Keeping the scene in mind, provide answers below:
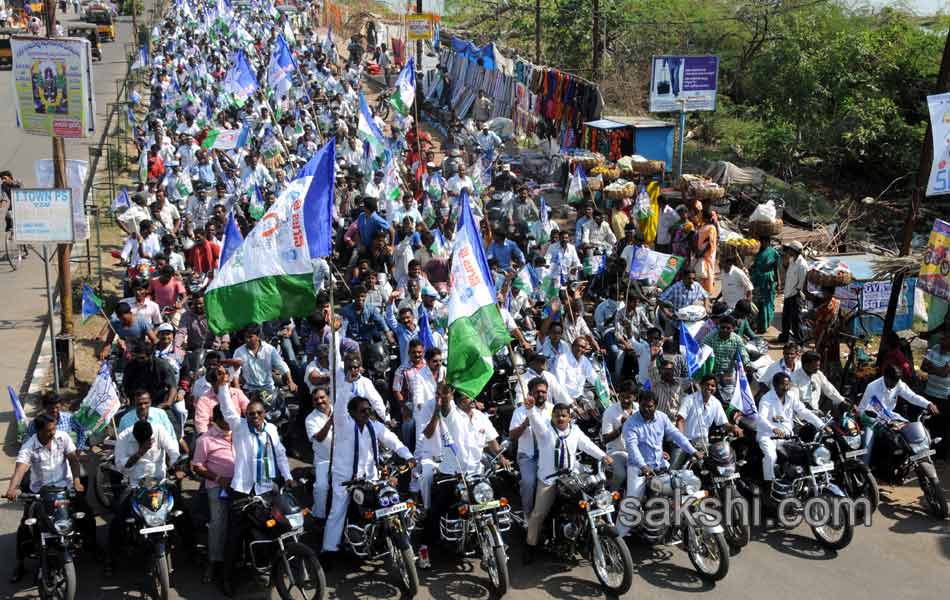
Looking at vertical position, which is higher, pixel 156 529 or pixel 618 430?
pixel 618 430

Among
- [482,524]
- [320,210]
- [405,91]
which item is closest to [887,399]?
[482,524]

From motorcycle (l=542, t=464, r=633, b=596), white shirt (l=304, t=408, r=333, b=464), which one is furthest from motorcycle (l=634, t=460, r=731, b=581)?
white shirt (l=304, t=408, r=333, b=464)

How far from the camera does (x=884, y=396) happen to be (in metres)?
10.8

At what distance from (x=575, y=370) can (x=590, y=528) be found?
262 centimetres

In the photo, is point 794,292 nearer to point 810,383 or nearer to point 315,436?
point 810,383

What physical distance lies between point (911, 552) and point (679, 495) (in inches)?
94.0

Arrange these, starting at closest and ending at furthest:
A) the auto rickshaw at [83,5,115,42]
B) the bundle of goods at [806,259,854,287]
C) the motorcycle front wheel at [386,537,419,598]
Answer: the motorcycle front wheel at [386,537,419,598], the bundle of goods at [806,259,854,287], the auto rickshaw at [83,5,115,42]

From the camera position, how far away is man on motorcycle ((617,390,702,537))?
929cm

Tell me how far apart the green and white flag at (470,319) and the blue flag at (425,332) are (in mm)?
1754

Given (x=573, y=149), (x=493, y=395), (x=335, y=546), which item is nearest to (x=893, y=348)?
(x=493, y=395)

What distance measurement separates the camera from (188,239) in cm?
1605

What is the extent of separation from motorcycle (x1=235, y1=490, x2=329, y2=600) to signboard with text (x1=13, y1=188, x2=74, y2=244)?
5.24 m

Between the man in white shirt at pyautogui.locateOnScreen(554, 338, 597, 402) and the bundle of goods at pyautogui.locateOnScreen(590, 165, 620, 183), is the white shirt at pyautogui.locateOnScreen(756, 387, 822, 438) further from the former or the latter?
the bundle of goods at pyautogui.locateOnScreen(590, 165, 620, 183)

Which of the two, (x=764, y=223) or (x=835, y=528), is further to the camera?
(x=764, y=223)
